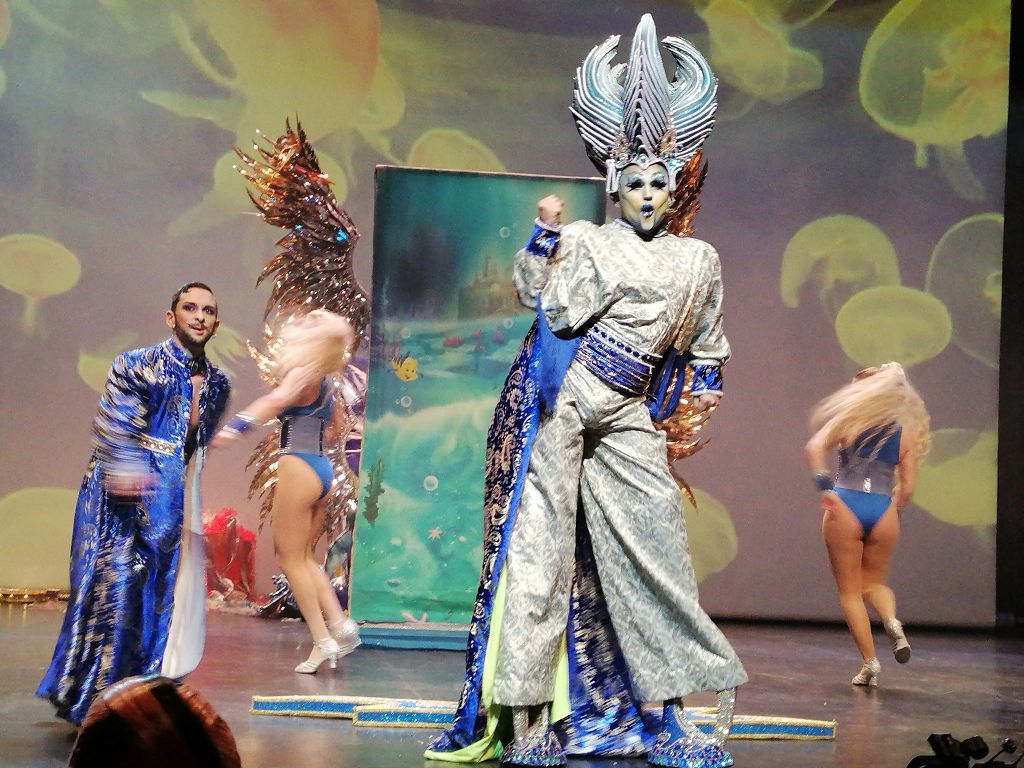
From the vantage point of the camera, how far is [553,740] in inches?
143

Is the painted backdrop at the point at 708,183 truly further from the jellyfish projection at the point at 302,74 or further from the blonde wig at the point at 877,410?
the blonde wig at the point at 877,410

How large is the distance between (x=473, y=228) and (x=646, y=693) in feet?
12.2

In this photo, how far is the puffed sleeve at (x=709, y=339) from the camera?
391cm

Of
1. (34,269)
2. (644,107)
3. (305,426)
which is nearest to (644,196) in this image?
(644,107)

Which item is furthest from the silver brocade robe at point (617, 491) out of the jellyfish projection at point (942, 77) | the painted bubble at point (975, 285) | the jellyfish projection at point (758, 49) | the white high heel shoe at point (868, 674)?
the jellyfish projection at point (942, 77)

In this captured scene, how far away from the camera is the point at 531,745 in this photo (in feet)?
11.7

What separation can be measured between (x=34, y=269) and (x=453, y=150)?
2.89 meters

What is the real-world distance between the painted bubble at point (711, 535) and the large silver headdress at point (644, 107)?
4995 millimetres

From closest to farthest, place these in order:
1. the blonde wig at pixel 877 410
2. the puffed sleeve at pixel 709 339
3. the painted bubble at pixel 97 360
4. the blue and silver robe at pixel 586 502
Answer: the blue and silver robe at pixel 586 502 → the puffed sleeve at pixel 709 339 → the blonde wig at pixel 877 410 → the painted bubble at pixel 97 360

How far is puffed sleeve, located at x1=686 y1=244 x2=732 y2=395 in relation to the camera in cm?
391

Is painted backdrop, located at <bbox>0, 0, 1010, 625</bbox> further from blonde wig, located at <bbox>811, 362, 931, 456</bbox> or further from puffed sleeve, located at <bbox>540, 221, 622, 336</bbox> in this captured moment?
puffed sleeve, located at <bbox>540, 221, 622, 336</bbox>

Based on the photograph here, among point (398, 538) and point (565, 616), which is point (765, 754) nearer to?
point (565, 616)

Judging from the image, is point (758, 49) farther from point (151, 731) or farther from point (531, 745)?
point (151, 731)

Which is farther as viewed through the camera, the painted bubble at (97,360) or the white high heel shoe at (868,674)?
the painted bubble at (97,360)
